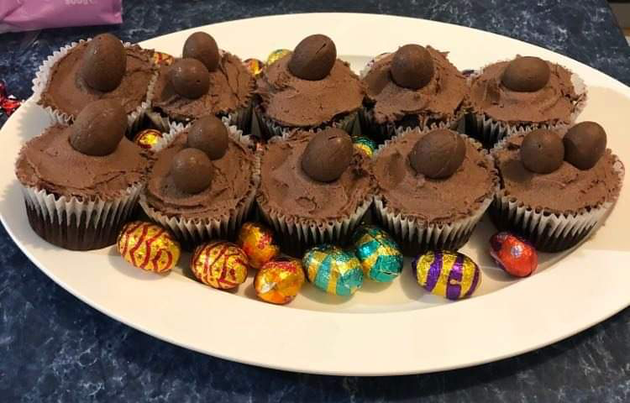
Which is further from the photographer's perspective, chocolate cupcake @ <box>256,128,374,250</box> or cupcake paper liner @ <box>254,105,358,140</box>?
cupcake paper liner @ <box>254,105,358,140</box>

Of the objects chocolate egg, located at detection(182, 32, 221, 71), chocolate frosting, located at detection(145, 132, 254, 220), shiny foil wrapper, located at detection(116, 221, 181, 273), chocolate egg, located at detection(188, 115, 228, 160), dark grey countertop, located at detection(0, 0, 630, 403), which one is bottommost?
dark grey countertop, located at detection(0, 0, 630, 403)

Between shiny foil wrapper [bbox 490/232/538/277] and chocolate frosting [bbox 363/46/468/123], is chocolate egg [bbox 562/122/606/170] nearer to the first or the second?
shiny foil wrapper [bbox 490/232/538/277]

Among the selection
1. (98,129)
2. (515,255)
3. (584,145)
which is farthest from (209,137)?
(584,145)

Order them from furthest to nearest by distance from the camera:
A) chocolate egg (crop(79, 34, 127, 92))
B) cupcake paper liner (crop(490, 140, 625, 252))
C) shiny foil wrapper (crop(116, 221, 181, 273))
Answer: chocolate egg (crop(79, 34, 127, 92))
cupcake paper liner (crop(490, 140, 625, 252))
shiny foil wrapper (crop(116, 221, 181, 273))

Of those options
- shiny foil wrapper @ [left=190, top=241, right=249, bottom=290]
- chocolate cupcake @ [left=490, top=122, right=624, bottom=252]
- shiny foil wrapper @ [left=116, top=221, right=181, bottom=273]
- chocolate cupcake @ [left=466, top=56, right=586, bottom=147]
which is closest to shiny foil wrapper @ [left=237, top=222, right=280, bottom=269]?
shiny foil wrapper @ [left=190, top=241, right=249, bottom=290]

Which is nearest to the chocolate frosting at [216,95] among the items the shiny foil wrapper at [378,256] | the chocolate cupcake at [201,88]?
the chocolate cupcake at [201,88]

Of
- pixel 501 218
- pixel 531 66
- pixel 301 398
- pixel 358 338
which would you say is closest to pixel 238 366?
pixel 301 398
